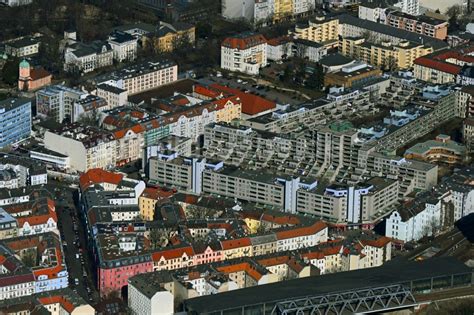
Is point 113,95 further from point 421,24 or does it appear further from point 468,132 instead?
point 421,24

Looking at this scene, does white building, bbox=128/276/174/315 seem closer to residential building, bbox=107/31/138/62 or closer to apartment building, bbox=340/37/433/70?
residential building, bbox=107/31/138/62

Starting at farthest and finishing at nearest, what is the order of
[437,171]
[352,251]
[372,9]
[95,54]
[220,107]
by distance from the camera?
1. [372,9]
2. [95,54]
3. [220,107]
4. [437,171]
5. [352,251]

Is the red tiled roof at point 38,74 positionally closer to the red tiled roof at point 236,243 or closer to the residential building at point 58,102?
the residential building at point 58,102

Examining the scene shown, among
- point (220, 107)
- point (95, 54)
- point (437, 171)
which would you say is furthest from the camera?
point (95, 54)

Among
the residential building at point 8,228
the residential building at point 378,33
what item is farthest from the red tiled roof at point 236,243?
the residential building at point 378,33

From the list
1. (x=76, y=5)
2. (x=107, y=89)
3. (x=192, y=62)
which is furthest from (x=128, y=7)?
(x=107, y=89)

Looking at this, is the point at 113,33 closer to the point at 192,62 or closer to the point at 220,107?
the point at 192,62

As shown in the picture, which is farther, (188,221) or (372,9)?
(372,9)
